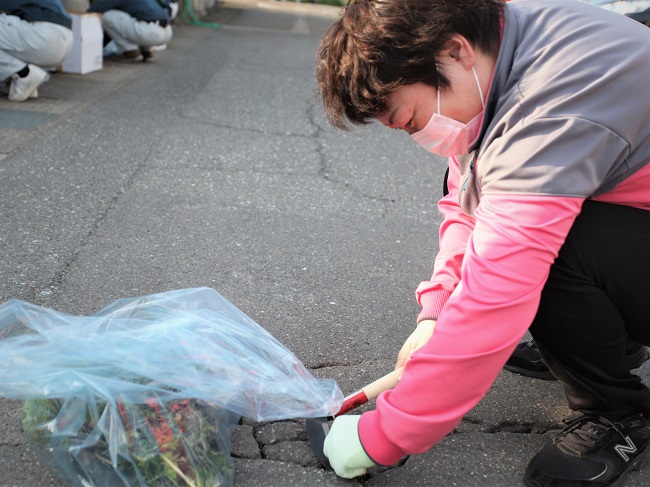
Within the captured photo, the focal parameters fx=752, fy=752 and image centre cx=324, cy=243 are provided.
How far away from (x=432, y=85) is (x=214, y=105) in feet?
11.4

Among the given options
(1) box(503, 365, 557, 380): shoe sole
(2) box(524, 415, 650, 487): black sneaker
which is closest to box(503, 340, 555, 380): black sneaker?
(1) box(503, 365, 557, 380): shoe sole

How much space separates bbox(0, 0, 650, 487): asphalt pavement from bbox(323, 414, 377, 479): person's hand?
7 cm

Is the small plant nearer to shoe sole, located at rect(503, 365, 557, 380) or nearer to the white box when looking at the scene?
shoe sole, located at rect(503, 365, 557, 380)

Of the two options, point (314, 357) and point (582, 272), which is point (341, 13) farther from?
point (314, 357)

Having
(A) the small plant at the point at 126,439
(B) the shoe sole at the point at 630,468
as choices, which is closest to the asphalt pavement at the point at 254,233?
(B) the shoe sole at the point at 630,468

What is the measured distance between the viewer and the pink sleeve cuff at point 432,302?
167cm

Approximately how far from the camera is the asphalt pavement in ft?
5.56

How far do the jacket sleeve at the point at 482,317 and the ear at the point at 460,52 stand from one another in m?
0.26

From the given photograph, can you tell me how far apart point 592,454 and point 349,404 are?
1.73 feet

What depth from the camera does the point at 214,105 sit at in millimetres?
4762

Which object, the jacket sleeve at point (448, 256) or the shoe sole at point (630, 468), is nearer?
the shoe sole at point (630, 468)

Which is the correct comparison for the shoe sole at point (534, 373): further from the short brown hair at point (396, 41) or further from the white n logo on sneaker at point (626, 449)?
the short brown hair at point (396, 41)

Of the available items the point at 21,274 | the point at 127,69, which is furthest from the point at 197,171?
the point at 127,69

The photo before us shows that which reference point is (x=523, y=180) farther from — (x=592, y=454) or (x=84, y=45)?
(x=84, y=45)
